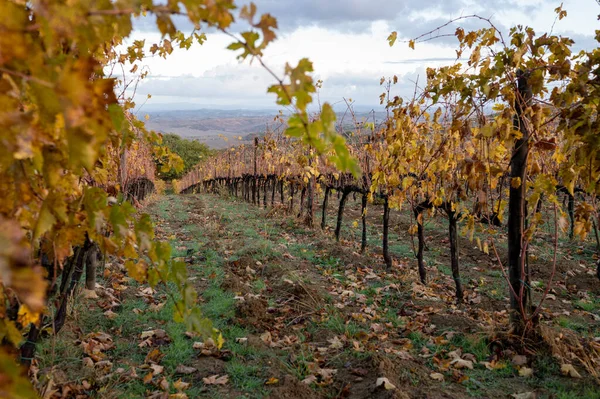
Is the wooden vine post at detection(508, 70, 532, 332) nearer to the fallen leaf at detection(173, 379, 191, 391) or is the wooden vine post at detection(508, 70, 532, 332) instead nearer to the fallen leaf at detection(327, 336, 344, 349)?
the fallen leaf at detection(327, 336, 344, 349)

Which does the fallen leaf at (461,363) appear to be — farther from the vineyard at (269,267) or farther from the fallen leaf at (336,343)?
the fallen leaf at (336,343)

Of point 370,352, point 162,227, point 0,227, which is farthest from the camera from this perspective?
point 162,227

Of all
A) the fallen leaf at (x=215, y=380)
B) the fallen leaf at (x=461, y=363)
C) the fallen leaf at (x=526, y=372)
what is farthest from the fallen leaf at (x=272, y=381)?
the fallen leaf at (x=526, y=372)

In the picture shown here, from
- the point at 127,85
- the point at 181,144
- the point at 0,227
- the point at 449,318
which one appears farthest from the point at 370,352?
the point at 181,144

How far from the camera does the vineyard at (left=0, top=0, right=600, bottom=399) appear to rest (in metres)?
1.05

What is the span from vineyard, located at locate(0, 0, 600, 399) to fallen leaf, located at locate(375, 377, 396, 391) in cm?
3

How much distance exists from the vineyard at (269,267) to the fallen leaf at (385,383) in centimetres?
3

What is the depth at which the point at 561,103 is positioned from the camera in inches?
126

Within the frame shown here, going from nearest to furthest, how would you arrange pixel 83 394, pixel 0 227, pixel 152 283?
pixel 0 227
pixel 152 283
pixel 83 394

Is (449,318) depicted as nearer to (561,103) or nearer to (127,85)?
(561,103)

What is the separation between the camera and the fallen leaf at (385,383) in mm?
3232

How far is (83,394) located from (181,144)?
67.0m

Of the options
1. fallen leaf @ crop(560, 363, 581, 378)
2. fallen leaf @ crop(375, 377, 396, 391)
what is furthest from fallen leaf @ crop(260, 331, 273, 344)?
fallen leaf @ crop(560, 363, 581, 378)

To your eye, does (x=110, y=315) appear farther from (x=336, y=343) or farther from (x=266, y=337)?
(x=336, y=343)
